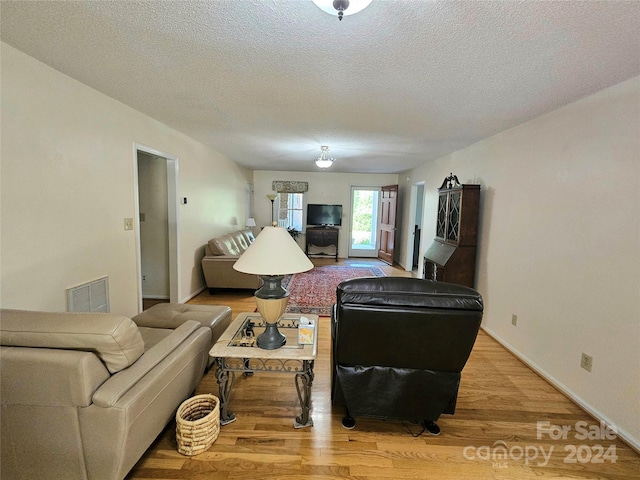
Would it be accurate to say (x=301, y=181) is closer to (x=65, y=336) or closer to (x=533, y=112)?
(x=533, y=112)

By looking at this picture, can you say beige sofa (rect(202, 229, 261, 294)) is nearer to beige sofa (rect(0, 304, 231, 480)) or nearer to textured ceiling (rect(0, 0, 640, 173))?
textured ceiling (rect(0, 0, 640, 173))

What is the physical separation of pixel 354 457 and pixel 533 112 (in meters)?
3.03

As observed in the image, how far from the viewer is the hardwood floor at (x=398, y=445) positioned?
5.01 ft

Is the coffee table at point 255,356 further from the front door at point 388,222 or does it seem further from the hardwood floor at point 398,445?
the front door at point 388,222

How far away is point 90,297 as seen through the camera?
7.70 feet

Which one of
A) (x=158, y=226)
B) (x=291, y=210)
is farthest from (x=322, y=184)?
(x=158, y=226)

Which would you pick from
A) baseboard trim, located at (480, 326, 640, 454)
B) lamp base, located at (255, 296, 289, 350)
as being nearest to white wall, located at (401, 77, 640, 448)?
baseboard trim, located at (480, 326, 640, 454)

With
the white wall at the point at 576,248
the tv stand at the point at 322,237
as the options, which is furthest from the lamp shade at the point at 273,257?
the tv stand at the point at 322,237

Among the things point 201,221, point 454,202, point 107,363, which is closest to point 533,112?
point 454,202

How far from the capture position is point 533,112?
8.26 ft

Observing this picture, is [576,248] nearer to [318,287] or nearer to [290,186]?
[318,287]

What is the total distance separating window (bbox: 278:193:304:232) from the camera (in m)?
7.59

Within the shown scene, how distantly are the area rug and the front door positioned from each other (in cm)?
74

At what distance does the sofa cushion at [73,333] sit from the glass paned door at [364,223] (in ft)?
22.0
